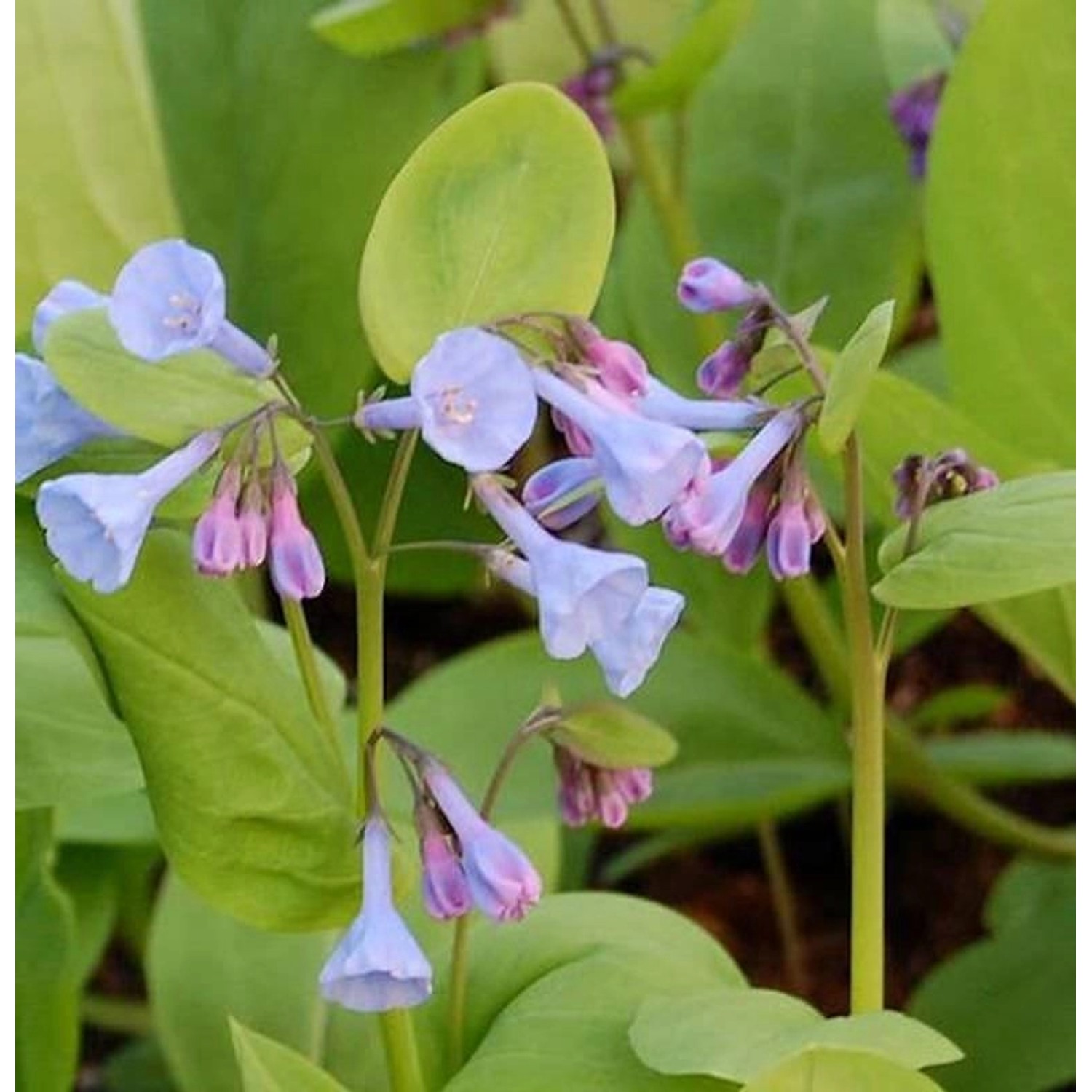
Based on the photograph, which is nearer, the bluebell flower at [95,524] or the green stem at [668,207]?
the bluebell flower at [95,524]

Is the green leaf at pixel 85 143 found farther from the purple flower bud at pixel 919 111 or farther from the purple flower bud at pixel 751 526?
the purple flower bud at pixel 751 526

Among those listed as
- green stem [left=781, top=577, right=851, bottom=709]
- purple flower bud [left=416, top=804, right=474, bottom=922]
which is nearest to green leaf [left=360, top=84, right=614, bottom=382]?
purple flower bud [left=416, top=804, right=474, bottom=922]

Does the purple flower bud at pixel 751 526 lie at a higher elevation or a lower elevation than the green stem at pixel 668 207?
lower

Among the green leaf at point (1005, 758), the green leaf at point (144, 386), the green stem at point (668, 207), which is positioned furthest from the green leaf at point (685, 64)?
the green leaf at point (144, 386)

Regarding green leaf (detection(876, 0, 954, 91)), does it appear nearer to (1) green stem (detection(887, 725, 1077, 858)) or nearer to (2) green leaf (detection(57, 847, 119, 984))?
(1) green stem (detection(887, 725, 1077, 858))

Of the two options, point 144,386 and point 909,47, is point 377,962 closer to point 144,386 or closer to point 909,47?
point 144,386

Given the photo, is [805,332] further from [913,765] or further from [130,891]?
[130,891]
